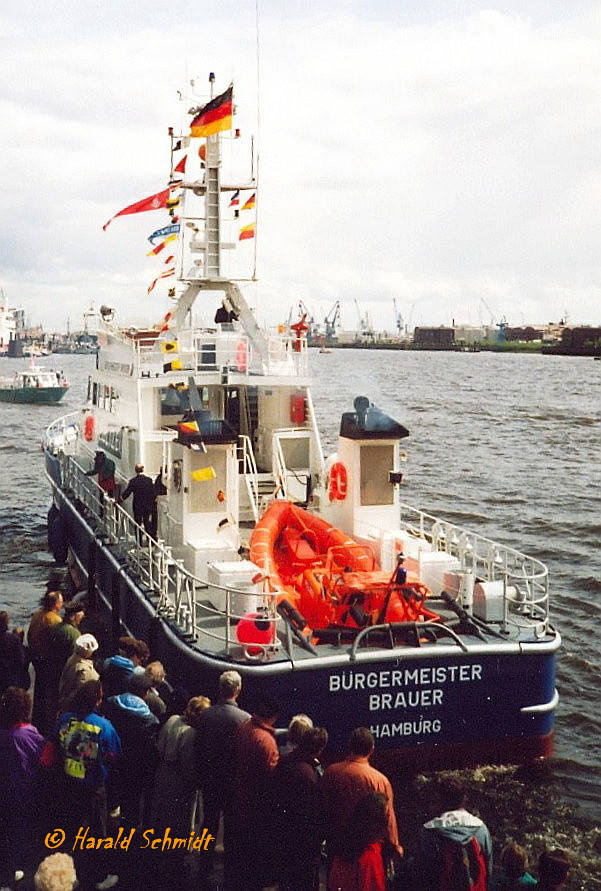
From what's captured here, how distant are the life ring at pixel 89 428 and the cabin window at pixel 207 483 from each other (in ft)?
28.7

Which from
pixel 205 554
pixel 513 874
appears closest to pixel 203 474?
pixel 205 554

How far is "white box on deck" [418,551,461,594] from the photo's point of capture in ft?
39.3

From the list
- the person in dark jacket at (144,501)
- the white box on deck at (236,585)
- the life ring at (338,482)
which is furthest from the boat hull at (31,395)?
the white box on deck at (236,585)

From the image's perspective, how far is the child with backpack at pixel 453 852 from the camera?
5785 mm

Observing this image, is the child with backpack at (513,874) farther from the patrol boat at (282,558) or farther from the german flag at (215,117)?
the german flag at (215,117)

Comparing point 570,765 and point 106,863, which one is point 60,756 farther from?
point 570,765

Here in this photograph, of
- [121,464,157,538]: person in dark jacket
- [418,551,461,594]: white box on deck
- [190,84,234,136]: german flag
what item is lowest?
[418,551,461,594]: white box on deck

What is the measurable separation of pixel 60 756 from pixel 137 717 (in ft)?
2.32

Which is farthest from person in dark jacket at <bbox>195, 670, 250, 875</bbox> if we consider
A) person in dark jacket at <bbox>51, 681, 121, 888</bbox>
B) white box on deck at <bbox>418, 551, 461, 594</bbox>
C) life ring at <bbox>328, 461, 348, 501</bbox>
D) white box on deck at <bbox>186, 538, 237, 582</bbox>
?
life ring at <bbox>328, 461, 348, 501</bbox>

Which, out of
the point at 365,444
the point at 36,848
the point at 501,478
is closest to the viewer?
the point at 36,848

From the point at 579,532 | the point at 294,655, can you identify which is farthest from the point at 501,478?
the point at 294,655

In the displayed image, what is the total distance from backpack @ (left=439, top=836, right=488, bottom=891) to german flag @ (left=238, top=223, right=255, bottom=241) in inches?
564

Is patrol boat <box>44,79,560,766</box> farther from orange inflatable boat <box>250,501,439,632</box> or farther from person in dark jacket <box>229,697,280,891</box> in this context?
person in dark jacket <box>229,697,280,891</box>

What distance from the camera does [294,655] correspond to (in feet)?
32.8
